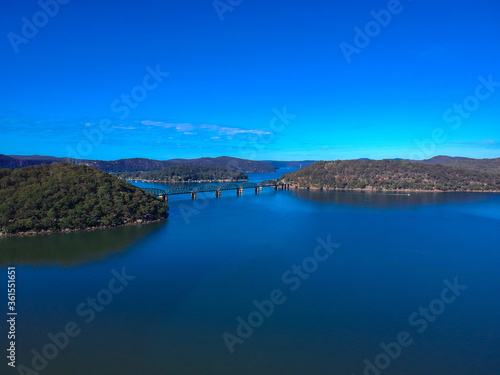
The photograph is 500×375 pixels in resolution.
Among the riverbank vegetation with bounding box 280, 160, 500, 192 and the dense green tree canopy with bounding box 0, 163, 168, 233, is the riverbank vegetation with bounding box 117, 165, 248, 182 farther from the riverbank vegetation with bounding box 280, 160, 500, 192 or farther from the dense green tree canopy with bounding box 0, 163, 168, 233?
the dense green tree canopy with bounding box 0, 163, 168, 233

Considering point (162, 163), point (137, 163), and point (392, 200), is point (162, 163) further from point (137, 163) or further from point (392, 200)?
point (392, 200)

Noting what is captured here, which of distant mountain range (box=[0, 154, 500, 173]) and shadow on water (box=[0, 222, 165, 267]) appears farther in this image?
distant mountain range (box=[0, 154, 500, 173])

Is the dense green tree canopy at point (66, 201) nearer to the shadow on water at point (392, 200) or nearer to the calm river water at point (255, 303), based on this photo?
the calm river water at point (255, 303)

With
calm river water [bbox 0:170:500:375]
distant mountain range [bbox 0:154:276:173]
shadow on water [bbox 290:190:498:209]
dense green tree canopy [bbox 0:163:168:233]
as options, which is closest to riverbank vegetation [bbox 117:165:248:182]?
distant mountain range [bbox 0:154:276:173]

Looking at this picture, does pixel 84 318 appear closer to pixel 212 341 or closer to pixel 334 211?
pixel 212 341

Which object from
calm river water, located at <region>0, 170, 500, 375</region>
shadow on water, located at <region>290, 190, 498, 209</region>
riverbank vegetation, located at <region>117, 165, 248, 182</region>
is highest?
riverbank vegetation, located at <region>117, 165, 248, 182</region>

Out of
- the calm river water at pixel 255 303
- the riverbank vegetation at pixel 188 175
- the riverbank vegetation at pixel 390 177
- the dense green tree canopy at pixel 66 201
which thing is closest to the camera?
the calm river water at pixel 255 303

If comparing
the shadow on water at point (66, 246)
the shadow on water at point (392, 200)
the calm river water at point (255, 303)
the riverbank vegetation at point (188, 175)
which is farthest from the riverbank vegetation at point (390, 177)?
the shadow on water at point (66, 246)

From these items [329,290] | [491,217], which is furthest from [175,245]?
[491,217]
